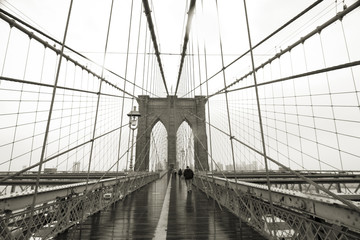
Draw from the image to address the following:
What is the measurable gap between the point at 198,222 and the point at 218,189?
1859mm

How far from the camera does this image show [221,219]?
329 cm

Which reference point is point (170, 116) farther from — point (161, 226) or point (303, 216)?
point (303, 216)

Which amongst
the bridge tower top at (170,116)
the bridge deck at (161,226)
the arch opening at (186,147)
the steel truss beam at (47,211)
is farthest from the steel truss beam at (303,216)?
the bridge tower top at (170,116)

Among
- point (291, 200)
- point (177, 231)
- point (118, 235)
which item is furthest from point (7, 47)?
point (291, 200)

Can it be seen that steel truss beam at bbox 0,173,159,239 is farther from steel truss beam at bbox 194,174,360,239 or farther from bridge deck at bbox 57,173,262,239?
steel truss beam at bbox 194,174,360,239

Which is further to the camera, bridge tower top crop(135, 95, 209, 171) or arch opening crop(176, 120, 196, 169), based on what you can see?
bridge tower top crop(135, 95, 209, 171)

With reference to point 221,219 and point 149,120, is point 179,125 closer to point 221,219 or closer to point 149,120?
point 149,120

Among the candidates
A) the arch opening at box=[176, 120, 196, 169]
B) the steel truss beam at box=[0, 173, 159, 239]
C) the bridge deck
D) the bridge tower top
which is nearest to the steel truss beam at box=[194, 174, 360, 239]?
the bridge deck

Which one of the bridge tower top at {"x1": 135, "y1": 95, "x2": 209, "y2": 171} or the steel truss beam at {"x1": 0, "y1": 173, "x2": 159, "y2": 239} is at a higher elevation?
the bridge tower top at {"x1": 135, "y1": 95, "x2": 209, "y2": 171}

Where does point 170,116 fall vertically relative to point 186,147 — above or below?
above

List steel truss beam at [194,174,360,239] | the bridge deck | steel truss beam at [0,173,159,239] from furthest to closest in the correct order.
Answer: the bridge deck, steel truss beam at [0,173,159,239], steel truss beam at [194,174,360,239]

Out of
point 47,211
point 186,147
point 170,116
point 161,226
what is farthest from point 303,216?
point 170,116

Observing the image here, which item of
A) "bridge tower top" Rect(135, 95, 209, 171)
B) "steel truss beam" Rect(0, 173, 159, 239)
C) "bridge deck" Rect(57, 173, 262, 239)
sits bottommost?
"bridge deck" Rect(57, 173, 262, 239)

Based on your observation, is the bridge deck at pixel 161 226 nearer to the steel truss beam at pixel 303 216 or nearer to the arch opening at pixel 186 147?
the steel truss beam at pixel 303 216
